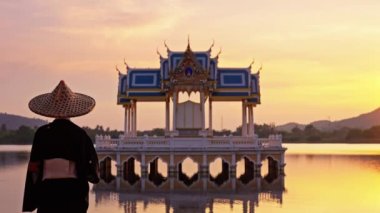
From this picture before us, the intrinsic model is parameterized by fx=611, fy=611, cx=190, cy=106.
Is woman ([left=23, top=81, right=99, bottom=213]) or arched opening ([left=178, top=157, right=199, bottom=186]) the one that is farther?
arched opening ([left=178, top=157, right=199, bottom=186])

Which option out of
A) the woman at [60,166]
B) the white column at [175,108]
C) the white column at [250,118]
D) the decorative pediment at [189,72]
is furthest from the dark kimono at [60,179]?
the white column at [250,118]

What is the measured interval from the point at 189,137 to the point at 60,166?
2652 centimetres

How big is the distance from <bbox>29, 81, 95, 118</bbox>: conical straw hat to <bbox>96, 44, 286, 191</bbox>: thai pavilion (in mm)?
24142

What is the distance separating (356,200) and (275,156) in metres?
5.59

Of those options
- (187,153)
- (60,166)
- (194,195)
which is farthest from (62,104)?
(187,153)

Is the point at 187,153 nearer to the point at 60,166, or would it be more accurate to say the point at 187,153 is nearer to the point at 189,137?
the point at 189,137

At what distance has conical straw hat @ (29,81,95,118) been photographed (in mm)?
4469

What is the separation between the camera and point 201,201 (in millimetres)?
24016

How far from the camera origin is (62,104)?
4492 millimetres

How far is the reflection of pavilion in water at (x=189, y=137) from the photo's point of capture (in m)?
29.0

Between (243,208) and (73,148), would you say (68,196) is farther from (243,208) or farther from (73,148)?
(243,208)

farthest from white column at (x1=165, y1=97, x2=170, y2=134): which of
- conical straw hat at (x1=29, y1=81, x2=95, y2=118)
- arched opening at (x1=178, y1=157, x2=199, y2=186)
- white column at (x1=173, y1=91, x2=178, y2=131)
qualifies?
conical straw hat at (x1=29, y1=81, x2=95, y2=118)

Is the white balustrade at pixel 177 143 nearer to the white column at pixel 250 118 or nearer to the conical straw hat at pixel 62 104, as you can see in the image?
the white column at pixel 250 118

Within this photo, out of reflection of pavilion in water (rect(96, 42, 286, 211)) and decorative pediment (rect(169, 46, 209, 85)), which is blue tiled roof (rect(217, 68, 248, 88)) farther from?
decorative pediment (rect(169, 46, 209, 85))
